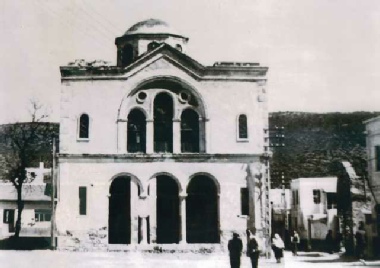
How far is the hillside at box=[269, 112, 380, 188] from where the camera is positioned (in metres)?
12.4

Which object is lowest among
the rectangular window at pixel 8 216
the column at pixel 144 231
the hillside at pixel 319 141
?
the column at pixel 144 231

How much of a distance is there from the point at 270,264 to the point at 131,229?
117 inches

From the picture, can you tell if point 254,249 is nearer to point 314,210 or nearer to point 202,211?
point 202,211

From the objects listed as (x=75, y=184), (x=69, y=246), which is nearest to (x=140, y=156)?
(x=75, y=184)

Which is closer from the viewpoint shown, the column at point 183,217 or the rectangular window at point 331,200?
the column at point 183,217

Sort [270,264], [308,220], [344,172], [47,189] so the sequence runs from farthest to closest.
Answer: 1. [47,189]
2. [308,220]
3. [344,172]
4. [270,264]

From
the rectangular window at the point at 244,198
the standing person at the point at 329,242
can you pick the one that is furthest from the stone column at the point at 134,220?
the standing person at the point at 329,242

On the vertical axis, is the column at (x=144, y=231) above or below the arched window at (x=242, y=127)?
below

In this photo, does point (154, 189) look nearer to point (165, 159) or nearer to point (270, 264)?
point (165, 159)

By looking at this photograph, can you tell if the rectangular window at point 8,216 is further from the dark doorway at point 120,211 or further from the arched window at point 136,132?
the arched window at point 136,132

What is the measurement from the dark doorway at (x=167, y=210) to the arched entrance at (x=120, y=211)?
24.0 inches

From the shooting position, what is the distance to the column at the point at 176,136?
13953mm

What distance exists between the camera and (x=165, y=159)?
45.6 ft

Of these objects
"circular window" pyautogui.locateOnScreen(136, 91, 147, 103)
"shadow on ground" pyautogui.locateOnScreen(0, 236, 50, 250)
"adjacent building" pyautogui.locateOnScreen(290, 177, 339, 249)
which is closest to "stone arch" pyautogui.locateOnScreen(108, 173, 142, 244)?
"circular window" pyautogui.locateOnScreen(136, 91, 147, 103)
